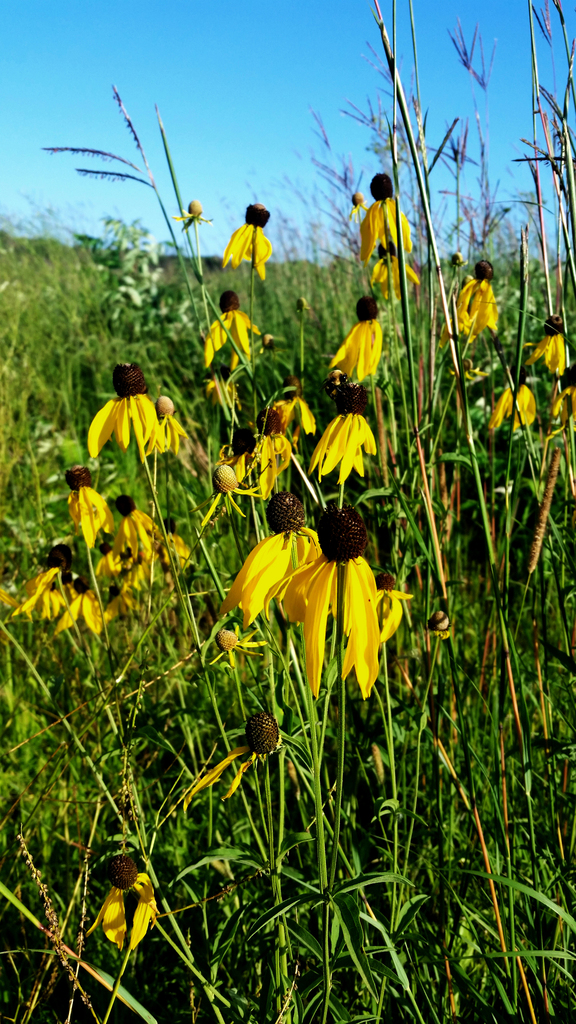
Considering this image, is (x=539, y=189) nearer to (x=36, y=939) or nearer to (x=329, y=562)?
(x=329, y=562)

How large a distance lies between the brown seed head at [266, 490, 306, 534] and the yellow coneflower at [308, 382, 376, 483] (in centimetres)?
33

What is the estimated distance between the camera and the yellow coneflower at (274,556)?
0.91 meters

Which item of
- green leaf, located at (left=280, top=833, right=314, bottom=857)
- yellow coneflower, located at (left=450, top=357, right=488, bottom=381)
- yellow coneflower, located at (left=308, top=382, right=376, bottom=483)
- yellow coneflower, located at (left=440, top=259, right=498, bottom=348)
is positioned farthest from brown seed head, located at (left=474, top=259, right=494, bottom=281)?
green leaf, located at (left=280, top=833, right=314, bottom=857)

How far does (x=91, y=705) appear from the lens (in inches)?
86.3

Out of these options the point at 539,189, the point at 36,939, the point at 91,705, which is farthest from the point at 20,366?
the point at 539,189

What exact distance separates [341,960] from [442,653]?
3.12 feet

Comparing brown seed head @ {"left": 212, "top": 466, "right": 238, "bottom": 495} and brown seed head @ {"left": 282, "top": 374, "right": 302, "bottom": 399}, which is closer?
brown seed head @ {"left": 212, "top": 466, "right": 238, "bottom": 495}

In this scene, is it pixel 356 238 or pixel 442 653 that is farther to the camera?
pixel 356 238

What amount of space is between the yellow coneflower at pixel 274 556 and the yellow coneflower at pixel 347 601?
9 cm

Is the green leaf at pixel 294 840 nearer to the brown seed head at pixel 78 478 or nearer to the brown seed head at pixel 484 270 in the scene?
the brown seed head at pixel 78 478

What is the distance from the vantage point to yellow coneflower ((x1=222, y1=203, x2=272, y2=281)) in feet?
6.45

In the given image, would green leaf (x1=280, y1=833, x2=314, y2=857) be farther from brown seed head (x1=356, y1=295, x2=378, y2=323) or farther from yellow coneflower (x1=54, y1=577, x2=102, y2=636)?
brown seed head (x1=356, y1=295, x2=378, y2=323)

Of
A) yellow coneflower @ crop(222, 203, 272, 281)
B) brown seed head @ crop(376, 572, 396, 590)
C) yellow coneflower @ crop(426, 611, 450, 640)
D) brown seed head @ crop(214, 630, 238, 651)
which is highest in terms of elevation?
yellow coneflower @ crop(222, 203, 272, 281)

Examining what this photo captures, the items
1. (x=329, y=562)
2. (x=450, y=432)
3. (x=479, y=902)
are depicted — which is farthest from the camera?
(x=450, y=432)
